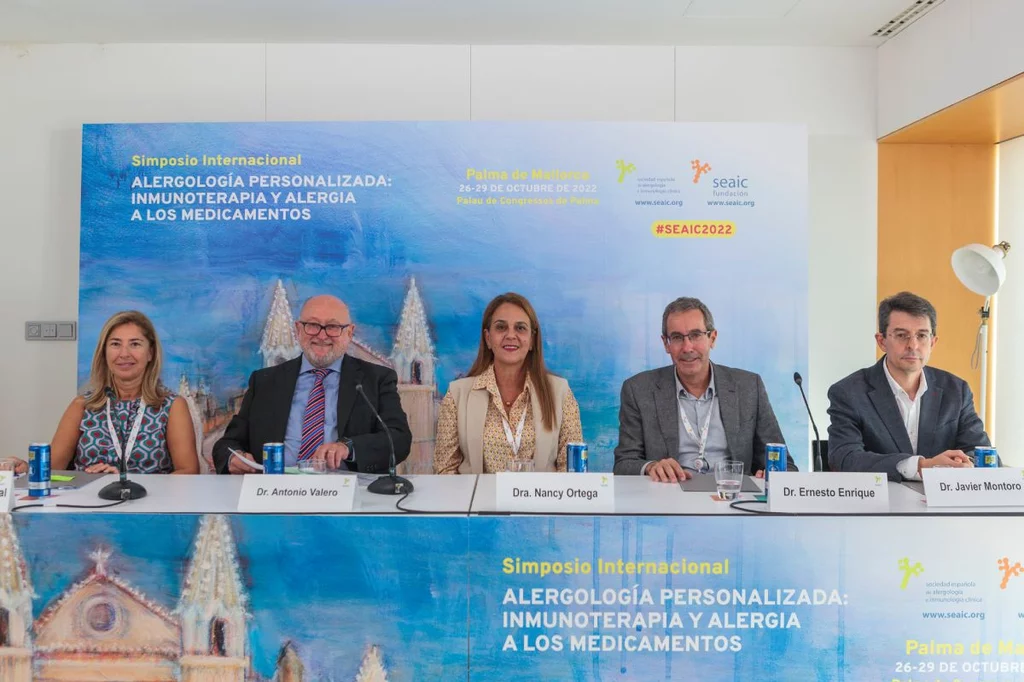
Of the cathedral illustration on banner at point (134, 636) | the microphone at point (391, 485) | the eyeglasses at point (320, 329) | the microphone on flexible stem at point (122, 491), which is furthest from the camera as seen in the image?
the eyeglasses at point (320, 329)

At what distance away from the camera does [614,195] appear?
418 cm

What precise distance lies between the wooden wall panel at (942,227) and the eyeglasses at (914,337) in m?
1.86

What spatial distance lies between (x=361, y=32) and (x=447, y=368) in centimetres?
185

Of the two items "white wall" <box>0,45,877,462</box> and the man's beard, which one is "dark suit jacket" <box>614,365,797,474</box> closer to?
the man's beard

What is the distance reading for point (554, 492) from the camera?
2178mm

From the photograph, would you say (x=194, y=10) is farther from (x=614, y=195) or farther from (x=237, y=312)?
(x=614, y=195)

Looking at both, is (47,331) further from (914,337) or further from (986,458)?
(986,458)

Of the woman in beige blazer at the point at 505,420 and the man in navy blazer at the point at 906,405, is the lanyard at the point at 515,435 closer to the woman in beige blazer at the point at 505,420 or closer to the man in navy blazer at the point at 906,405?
the woman in beige blazer at the point at 505,420

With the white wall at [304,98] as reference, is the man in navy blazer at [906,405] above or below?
below

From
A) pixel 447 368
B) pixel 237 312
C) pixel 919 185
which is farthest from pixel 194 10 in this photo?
pixel 919 185

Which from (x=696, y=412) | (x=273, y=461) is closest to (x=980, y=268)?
(x=696, y=412)

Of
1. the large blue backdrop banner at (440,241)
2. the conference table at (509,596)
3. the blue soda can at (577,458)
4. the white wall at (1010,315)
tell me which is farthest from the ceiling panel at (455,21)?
the conference table at (509,596)

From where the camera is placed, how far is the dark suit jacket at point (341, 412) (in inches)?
133

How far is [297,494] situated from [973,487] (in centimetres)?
182
